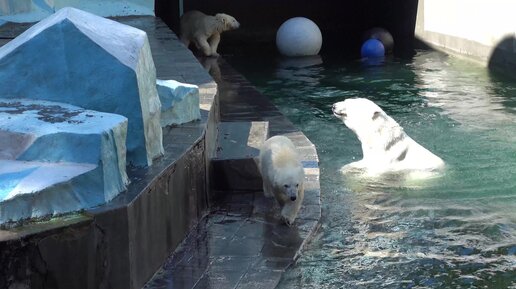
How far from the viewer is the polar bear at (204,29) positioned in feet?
49.2

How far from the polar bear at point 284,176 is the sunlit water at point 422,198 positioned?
0.30 m

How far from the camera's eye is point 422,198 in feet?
21.4

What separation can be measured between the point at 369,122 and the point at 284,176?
6.92 ft

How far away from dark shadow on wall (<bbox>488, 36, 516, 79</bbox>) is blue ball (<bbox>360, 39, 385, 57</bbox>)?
2.27 m

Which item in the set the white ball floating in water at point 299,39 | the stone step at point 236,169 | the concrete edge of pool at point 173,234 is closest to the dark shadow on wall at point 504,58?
the white ball floating in water at point 299,39

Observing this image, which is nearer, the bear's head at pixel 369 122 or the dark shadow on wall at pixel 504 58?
the bear's head at pixel 369 122

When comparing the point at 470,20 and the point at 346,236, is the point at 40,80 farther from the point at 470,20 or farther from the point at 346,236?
Answer: the point at 470,20

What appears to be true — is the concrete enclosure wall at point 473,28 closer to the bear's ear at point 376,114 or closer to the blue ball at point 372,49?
the blue ball at point 372,49

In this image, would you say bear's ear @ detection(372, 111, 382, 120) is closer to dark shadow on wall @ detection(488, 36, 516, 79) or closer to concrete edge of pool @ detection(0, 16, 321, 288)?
concrete edge of pool @ detection(0, 16, 321, 288)

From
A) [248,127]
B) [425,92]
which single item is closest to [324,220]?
[248,127]

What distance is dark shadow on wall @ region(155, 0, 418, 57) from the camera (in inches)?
711

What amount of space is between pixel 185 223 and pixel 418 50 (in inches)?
491

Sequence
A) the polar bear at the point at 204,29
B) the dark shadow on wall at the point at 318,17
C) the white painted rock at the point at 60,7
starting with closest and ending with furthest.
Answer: the white painted rock at the point at 60,7
the polar bear at the point at 204,29
the dark shadow on wall at the point at 318,17

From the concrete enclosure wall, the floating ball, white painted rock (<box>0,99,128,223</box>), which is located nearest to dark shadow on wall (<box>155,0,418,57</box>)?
the concrete enclosure wall
